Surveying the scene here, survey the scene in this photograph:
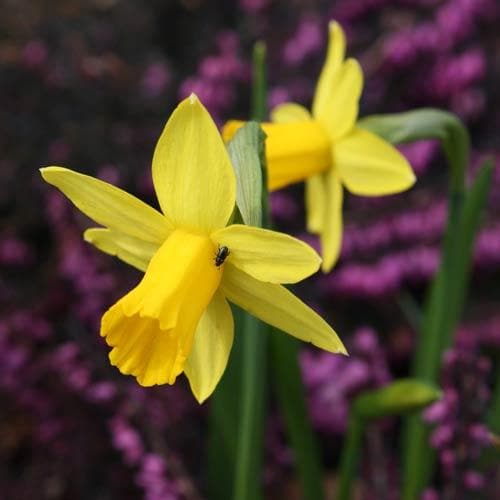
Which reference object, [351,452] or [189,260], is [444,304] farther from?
[189,260]

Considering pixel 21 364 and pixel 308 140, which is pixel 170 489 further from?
pixel 308 140

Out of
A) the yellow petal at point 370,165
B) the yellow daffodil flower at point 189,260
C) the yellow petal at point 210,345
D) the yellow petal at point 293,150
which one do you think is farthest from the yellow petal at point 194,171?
the yellow petal at point 370,165

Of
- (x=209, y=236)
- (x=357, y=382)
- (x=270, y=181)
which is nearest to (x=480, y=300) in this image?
(x=357, y=382)

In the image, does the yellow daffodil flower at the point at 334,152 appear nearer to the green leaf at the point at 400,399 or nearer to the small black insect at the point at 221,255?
the green leaf at the point at 400,399

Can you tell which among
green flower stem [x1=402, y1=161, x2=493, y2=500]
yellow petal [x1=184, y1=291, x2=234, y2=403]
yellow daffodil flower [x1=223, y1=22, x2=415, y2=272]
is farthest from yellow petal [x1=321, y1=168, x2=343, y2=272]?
yellow petal [x1=184, y1=291, x2=234, y2=403]

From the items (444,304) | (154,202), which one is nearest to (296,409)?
(444,304)
